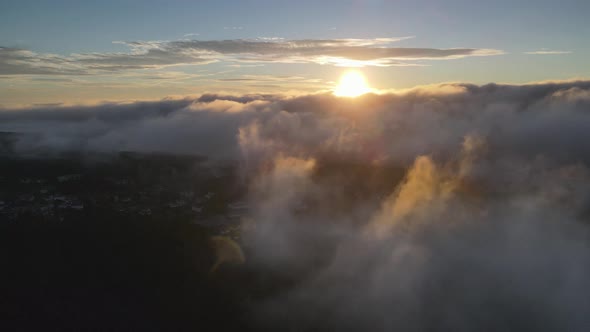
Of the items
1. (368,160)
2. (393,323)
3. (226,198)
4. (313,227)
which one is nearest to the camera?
(393,323)

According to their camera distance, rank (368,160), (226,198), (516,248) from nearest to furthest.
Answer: (516,248)
(226,198)
(368,160)

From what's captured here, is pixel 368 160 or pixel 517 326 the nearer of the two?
pixel 517 326

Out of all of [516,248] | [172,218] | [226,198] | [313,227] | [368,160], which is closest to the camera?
[516,248]

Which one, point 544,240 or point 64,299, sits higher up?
point 544,240

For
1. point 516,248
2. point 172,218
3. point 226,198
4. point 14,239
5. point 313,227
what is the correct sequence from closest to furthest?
point 516,248 < point 14,239 < point 313,227 < point 172,218 < point 226,198

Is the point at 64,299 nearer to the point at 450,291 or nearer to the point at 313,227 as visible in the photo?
the point at 313,227

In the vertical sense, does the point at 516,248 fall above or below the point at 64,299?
above

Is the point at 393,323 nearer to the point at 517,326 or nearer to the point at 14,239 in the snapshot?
the point at 517,326

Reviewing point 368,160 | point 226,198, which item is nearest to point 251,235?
point 226,198

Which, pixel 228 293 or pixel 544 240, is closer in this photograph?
pixel 228 293

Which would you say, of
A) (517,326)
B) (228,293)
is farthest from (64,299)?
(517,326)
